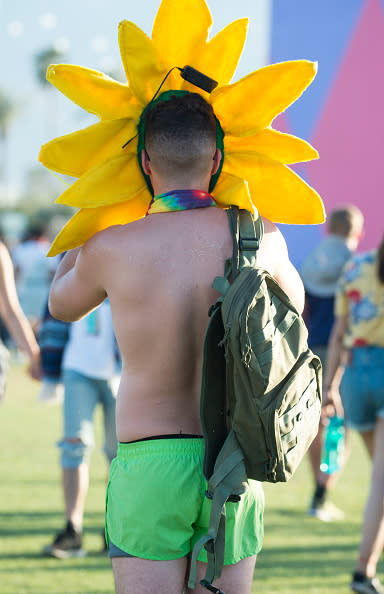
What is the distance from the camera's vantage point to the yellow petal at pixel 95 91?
2840mm

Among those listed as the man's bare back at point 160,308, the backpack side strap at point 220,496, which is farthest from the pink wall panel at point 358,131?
the backpack side strap at point 220,496

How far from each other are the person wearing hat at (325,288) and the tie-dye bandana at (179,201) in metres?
3.94

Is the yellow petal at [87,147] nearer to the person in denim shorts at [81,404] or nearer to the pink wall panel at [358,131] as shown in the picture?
the person in denim shorts at [81,404]

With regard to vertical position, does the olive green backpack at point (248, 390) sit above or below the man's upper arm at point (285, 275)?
below

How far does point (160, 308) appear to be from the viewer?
8.36ft

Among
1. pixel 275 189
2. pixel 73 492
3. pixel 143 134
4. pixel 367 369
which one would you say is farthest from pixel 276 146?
pixel 73 492

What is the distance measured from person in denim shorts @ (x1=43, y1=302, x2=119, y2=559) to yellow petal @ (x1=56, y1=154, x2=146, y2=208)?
2.75 metres

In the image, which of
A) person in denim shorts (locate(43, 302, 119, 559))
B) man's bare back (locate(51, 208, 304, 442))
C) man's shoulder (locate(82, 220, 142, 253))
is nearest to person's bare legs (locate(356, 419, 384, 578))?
person in denim shorts (locate(43, 302, 119, 559))

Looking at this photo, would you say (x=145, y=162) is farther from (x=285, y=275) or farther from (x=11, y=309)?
(x=11, y=309)

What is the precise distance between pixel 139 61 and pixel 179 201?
53 centimetres

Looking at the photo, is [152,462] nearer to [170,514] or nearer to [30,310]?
[170,514]

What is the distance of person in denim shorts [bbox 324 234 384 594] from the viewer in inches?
183

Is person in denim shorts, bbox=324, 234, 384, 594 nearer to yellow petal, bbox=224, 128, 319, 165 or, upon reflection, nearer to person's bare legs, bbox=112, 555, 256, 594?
yellow petal, bbox=224, 128, 319, 165

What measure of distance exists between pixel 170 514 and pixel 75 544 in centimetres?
306
